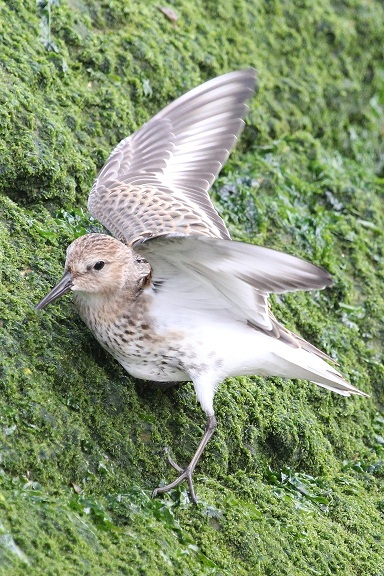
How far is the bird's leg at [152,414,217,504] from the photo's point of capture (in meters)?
5.21

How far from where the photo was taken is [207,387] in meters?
5.41

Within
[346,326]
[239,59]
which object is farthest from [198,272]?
[239,59]

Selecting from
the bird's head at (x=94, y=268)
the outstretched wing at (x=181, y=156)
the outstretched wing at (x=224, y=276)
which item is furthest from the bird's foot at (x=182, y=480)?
the outstretched wing at (x=181, y=156)

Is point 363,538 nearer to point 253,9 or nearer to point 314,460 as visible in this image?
point 314,460

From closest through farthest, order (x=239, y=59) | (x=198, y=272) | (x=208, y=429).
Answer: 1. (x=198, y=272)
2. (x=208, y=429)
3. (x=239, y=59)

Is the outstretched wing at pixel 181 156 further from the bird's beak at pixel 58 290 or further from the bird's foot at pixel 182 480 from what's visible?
the bird's foot at pixel 182 480

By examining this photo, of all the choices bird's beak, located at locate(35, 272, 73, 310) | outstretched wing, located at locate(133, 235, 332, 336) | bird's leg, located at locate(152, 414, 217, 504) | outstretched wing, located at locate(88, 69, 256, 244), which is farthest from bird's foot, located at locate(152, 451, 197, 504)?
outstretched wing, located at locate(88, 69, 256, 244)

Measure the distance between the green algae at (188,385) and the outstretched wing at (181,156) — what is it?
0.30m

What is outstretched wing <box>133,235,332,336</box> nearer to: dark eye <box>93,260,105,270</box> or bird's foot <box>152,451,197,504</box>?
dark eye <box>93,260,105,270</box>

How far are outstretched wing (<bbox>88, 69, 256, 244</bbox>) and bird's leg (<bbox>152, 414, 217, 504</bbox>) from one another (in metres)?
1.30

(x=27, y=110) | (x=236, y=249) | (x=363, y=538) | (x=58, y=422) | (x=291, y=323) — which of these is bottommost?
(x=363, y=538)

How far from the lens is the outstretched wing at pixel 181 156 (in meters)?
6.29

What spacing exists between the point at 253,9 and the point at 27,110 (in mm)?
3704

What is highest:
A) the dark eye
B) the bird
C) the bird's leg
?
the dark eye
